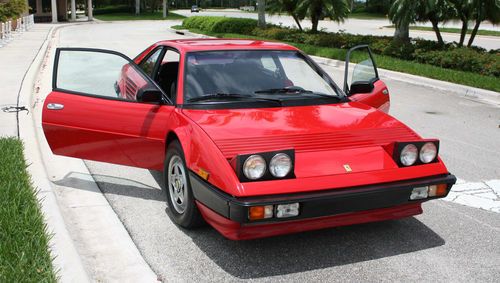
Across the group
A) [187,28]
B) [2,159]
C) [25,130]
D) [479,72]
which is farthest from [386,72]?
[187,28]

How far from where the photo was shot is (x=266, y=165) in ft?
11.3

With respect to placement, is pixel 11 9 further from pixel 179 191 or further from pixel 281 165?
pixel 281 165

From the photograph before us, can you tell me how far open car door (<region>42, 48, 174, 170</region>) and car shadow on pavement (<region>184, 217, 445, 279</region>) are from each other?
92 centimetres

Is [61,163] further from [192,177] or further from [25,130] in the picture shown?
[192,177]

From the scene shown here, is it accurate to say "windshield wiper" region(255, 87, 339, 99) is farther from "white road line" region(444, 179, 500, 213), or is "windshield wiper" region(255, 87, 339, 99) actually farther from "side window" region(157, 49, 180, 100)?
"white road line" region(444, 179, 500, 213)

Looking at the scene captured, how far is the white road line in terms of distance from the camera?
4.94 m

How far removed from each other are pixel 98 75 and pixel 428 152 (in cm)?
350

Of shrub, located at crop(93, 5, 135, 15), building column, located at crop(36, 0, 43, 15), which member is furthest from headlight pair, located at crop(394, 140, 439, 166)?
shrub, located at crop(93, 5, 135, 15)

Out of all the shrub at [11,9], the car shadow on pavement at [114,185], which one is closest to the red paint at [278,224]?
the car shadow on pavement at [114,185]

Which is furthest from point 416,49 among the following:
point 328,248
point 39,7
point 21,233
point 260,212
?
point 39,7

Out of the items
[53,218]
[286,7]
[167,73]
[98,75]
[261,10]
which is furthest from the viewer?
[261,10]

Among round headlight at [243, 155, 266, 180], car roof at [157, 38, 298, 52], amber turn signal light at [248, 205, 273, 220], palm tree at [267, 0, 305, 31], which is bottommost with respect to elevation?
amber turn signal light at [248, 205, 273, 220]

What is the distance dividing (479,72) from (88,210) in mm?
11250

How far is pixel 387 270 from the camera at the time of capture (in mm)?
3646
